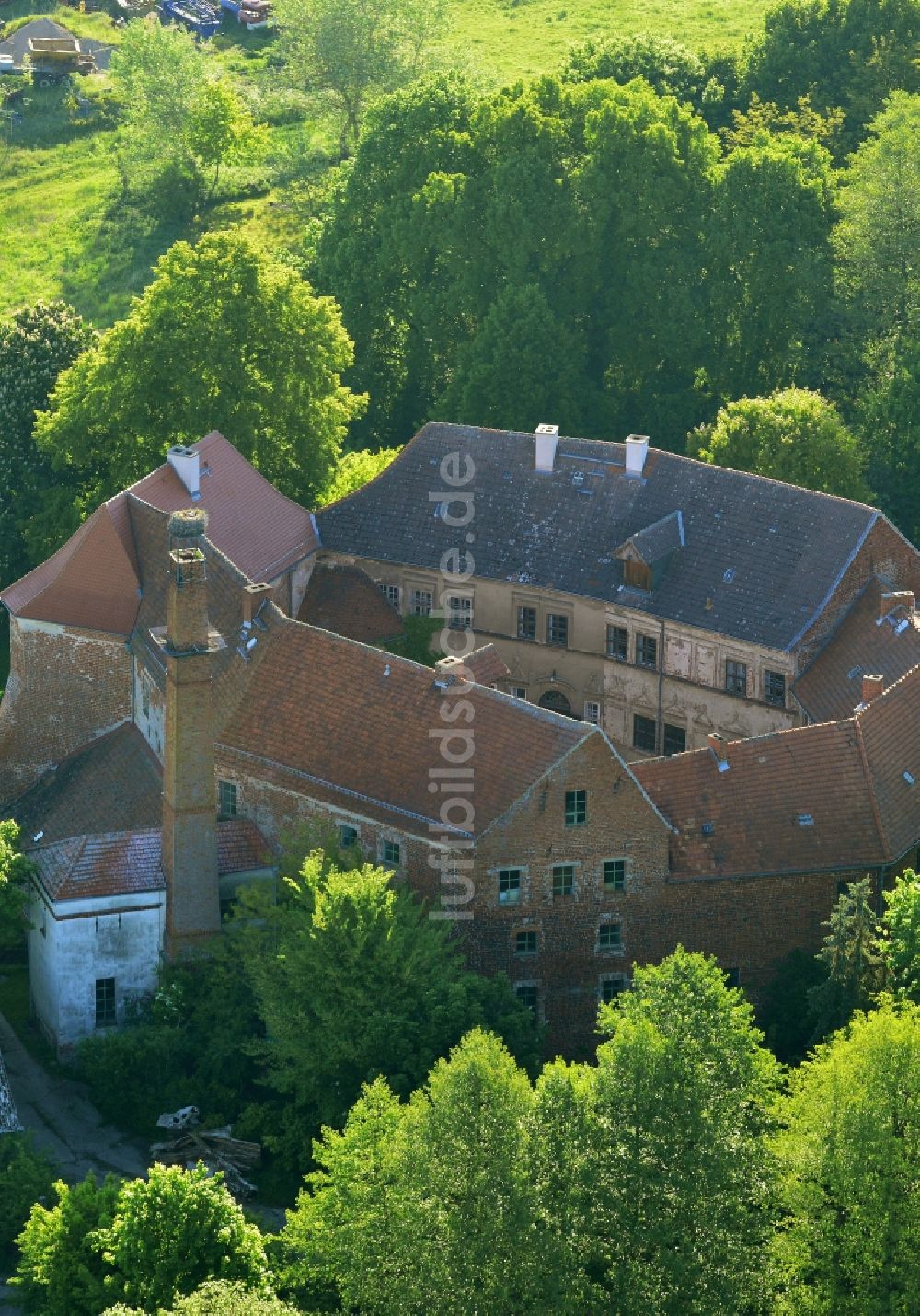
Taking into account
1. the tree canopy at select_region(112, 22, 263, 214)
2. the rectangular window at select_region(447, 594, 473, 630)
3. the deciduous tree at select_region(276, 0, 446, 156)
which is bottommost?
the rectangular window at select_region(447, 594, 473, 630)

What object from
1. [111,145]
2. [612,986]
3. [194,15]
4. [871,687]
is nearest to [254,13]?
[194,15]

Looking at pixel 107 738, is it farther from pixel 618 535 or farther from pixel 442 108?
pixel 442 108

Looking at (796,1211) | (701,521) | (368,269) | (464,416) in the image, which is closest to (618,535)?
(701,521)

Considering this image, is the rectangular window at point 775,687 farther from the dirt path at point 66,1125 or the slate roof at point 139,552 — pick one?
the dirt path at point 66,1125

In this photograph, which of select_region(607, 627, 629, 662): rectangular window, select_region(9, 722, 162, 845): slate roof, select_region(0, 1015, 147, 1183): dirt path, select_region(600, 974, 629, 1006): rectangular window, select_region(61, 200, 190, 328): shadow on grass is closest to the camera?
select_region(0, 1015, 147, 1183): dirt path

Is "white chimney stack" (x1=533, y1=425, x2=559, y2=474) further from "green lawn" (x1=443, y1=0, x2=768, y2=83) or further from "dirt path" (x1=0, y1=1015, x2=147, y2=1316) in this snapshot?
"green lawn" (x1=443, y1=0, x2=768, y2=83)

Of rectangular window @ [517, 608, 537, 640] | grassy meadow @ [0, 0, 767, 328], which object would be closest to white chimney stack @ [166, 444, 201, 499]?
rectangular window @ [517, 608, 537, 640]
